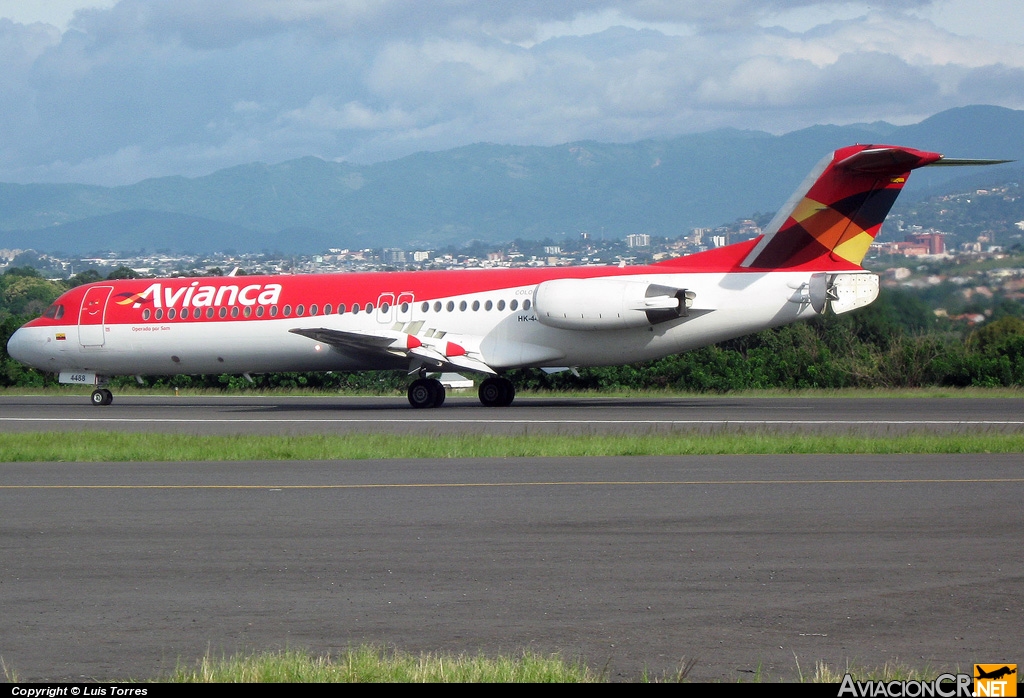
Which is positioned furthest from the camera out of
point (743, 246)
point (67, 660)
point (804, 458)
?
point (743, 246)

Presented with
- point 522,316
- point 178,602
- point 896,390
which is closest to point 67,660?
point 178,602

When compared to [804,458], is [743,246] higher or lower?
higher

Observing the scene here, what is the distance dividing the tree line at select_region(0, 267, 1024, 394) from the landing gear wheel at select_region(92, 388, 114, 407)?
6215mm

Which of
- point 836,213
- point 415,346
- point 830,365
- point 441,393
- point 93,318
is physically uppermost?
point 836,213

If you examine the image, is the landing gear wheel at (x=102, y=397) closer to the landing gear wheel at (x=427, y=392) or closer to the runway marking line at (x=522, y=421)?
the runway marking line at (x=522, y=421)

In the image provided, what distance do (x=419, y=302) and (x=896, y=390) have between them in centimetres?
1613

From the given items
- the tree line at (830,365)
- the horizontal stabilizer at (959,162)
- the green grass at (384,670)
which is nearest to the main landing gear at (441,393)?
the tree line at (830,365)

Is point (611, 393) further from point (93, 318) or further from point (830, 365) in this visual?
point (93, 318)

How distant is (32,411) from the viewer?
34969 mm

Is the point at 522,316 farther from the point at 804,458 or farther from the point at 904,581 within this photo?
the point at 904,581

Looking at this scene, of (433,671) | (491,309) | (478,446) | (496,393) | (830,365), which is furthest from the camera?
(830,365)

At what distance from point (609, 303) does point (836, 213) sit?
5717 mm

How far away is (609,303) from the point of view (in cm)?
2969

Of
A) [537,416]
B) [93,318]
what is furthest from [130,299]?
[537,416]
